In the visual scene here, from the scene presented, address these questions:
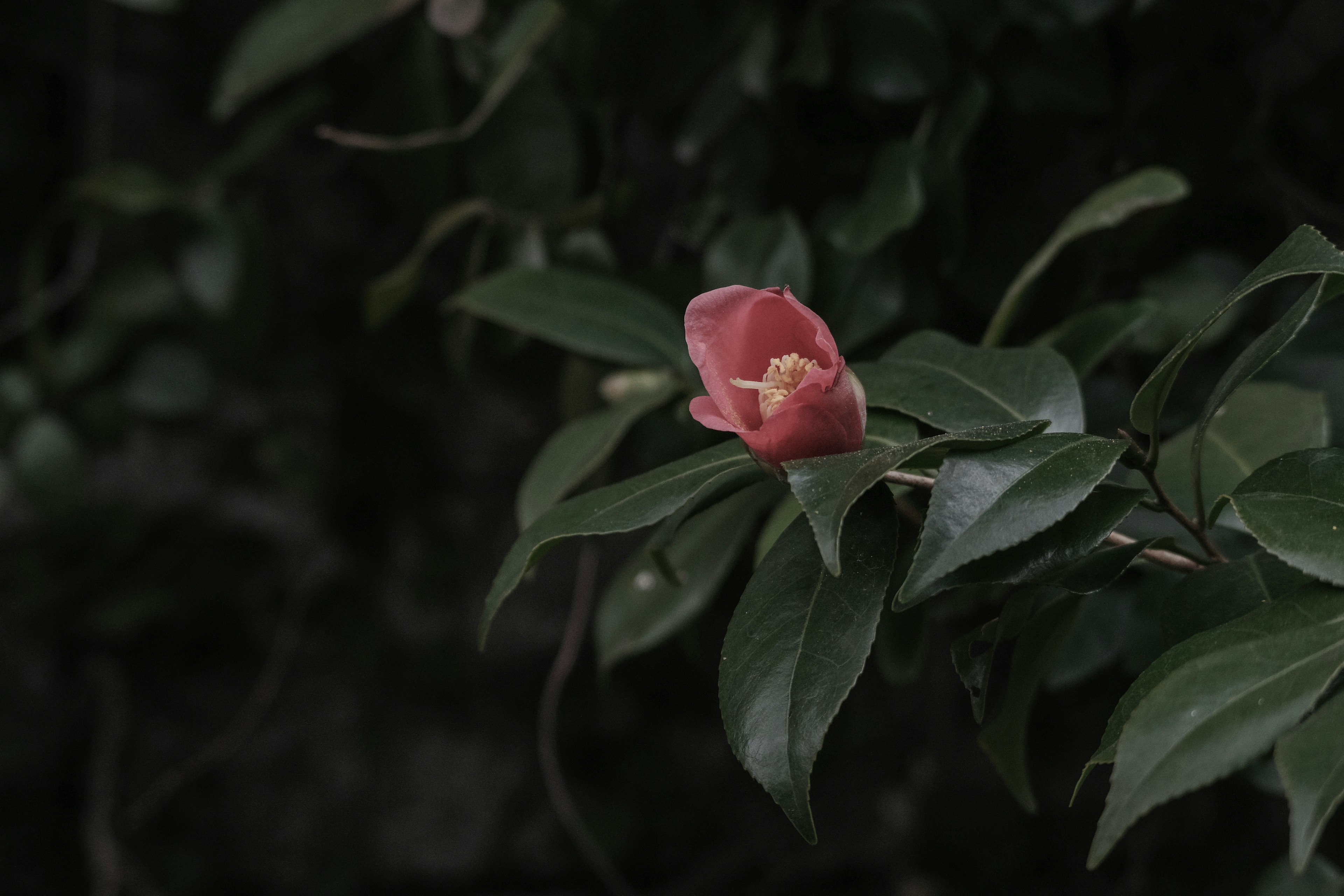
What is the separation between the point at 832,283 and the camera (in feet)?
2.25

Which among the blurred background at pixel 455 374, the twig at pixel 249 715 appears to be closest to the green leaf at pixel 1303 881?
the blurred background at pixel 455 374

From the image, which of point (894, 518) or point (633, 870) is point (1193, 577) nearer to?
point (894, 518)

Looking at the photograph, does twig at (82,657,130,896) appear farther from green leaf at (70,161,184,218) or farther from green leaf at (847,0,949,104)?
green leaf at (847,0,949,104)

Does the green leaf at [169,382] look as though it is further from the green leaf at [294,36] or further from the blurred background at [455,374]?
the green leaf at [294,36]

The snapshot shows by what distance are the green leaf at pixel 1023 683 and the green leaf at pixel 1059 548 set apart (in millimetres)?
98

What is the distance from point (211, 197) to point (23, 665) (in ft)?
2.33

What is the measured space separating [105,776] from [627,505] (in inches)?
49.0

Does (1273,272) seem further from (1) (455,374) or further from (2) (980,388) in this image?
(1) (455,374)

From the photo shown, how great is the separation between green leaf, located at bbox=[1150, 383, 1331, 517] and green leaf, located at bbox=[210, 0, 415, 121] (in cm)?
70

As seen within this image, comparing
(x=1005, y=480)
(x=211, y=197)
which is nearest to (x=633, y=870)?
(x=211, y=197)

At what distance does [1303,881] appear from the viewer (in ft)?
2.06

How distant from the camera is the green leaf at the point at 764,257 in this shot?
674 mm

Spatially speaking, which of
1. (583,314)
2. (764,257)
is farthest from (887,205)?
(583,314)

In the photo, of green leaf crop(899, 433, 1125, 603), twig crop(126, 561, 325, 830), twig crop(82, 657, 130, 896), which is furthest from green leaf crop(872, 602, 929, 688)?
twig crop(82, 657, 130, 896)
